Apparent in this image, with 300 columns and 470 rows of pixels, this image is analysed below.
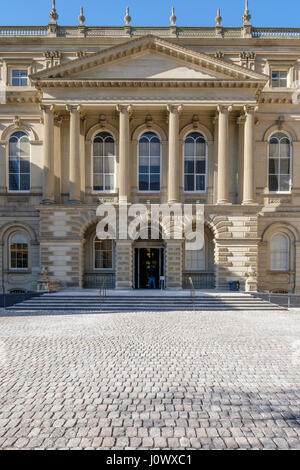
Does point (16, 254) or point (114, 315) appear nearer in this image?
point (114, 315)

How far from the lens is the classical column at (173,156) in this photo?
22766 millimetres

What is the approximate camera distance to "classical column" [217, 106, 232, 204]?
22.8 metres

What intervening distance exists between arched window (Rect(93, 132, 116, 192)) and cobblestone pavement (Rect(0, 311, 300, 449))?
14.0 m

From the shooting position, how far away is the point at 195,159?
24.8m

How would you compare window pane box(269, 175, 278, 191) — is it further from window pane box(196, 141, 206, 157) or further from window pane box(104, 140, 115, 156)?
window pane box(104, 140, 115, 156)

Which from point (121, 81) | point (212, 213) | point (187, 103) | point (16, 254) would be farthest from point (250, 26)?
point (16, 254)

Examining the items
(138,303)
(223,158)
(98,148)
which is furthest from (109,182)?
(138,303)

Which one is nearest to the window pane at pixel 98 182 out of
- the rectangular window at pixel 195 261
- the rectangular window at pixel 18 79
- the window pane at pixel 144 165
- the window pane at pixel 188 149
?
the window pane at pixel 144 165

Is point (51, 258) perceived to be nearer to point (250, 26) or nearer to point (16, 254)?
point (16, 254)

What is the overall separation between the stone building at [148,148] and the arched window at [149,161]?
8 centimetres

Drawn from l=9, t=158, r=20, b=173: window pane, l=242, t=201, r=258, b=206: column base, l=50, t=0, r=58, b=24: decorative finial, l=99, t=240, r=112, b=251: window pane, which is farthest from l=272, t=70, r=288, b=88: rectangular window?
l=9, t=158, r=20, b=173: window pane

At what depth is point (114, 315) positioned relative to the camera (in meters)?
15.7

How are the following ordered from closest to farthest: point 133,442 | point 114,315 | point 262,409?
point 133,442 → point 262,409 → point 114,315
